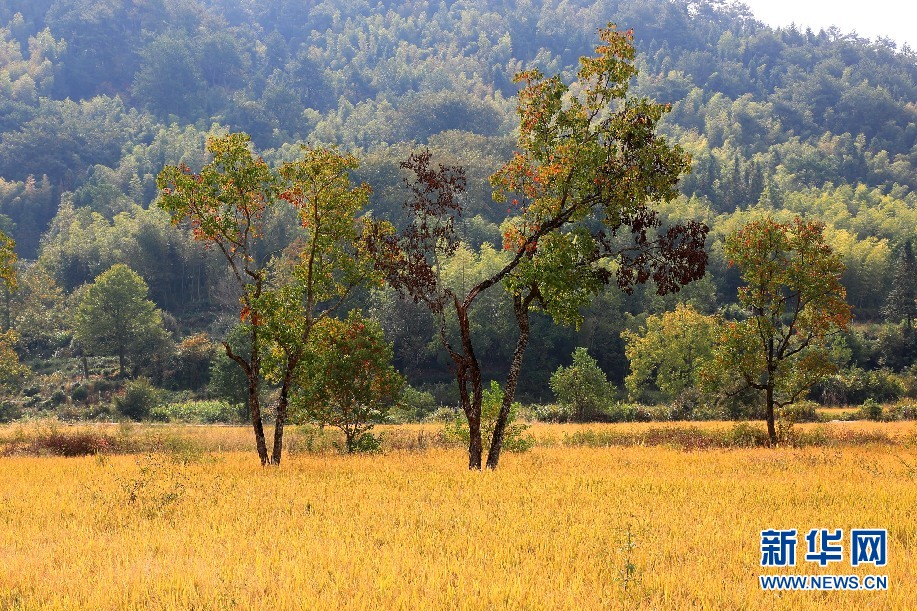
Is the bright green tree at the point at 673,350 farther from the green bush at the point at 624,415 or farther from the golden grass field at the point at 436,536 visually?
the golden grass field at the point at 436,536

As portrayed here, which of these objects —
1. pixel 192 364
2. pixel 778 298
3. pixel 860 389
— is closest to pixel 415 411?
pixel 192 364

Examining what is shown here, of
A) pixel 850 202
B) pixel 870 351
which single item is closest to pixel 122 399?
pixel 870 351

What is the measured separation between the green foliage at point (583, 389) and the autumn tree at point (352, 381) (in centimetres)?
2709

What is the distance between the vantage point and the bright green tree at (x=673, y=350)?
219 feet

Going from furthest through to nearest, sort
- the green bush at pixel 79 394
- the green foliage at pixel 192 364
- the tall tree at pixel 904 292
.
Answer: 1. the tall tree at pixel 904 292
2. the green foliage at pixel 192 364
3. the green bush at pixel 79 394

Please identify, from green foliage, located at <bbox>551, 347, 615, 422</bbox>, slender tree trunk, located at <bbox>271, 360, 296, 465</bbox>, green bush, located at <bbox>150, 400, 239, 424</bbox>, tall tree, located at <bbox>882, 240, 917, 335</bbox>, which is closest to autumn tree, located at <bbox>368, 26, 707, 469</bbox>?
slender tree trunk, located at <bbox>271, 360, 296, 465</bbox>

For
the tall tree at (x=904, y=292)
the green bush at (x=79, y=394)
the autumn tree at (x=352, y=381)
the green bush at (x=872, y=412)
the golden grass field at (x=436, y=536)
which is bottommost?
the green bush at (x=872, y=412)

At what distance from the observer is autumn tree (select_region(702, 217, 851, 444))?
26766 mm

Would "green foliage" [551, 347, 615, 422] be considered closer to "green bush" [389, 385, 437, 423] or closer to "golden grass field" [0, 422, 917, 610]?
"green bush" [389, 385, 437, 423]

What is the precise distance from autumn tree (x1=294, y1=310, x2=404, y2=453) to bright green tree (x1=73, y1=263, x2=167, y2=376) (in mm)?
63404

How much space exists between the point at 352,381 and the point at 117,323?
222ft

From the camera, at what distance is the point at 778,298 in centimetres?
2752

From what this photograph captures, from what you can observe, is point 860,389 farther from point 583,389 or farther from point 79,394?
point 79,394

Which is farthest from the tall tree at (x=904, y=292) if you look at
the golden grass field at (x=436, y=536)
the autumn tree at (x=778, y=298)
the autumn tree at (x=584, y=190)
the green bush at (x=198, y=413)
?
the autumn tree at (x=584, y=190)
